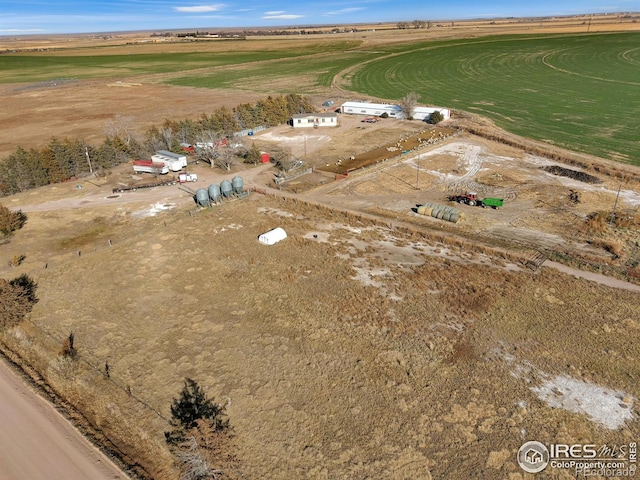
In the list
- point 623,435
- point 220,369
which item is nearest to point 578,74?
point 623,435

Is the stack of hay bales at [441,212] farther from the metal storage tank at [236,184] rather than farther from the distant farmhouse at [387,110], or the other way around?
the distant farmhouse at [387,110]

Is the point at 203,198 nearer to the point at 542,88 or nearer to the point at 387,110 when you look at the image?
the point at 387,110

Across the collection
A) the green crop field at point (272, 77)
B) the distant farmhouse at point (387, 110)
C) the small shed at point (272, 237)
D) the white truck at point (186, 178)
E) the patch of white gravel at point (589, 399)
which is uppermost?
the green crop field at point (272, 77)

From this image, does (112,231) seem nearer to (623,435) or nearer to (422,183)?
(422,183)

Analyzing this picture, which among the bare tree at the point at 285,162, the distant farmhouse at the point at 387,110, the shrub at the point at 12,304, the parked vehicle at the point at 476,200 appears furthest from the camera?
the distant farmhouse at the point at 387,110

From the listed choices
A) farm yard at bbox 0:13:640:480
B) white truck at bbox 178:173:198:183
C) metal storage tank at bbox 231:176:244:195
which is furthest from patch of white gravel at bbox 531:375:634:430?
white truck at bbox 178:173:198:183

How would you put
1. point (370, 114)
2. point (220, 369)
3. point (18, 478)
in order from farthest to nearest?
point (370, 114), point (220, 369), point (18, 478)

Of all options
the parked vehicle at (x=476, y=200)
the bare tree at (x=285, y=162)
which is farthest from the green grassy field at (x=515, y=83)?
the bare tree at (x=285, y=162)
